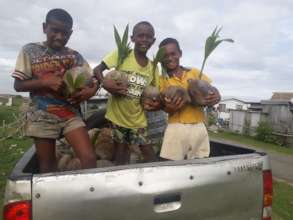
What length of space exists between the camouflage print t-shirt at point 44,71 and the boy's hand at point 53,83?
2.1 inches

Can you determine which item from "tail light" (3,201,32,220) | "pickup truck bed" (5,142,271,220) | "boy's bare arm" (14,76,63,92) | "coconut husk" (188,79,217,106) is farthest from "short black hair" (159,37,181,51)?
"tail light" (3,201,32,220)

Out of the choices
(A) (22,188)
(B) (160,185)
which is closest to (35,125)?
(A) (22,188)

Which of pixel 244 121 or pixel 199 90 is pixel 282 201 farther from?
pixel 244 121

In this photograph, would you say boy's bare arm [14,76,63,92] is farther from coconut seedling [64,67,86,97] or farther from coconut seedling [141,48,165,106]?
coconut seedling [141,48,165,106]

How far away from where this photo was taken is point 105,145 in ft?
13.8

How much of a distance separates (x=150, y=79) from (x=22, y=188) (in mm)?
1963

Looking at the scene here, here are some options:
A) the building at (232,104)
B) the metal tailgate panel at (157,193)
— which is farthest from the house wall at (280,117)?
the metal tailgate panel at (157,193)

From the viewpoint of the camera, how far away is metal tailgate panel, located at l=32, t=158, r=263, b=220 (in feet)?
7.53

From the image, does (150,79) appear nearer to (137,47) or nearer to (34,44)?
(137,47)

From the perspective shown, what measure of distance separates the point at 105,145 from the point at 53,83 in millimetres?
1167

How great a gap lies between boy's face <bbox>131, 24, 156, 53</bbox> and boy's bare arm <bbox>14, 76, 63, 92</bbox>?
99 cm

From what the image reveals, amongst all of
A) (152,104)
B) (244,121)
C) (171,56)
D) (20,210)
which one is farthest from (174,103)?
(244,121)

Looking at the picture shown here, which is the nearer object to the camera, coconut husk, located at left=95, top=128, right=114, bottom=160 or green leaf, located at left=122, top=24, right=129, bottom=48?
green leaf, located at left=122, top=24, right=129, bottom=48

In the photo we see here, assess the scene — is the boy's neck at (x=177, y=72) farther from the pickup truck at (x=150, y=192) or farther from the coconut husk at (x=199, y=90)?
the pickup truck at (x=150, y=192)
